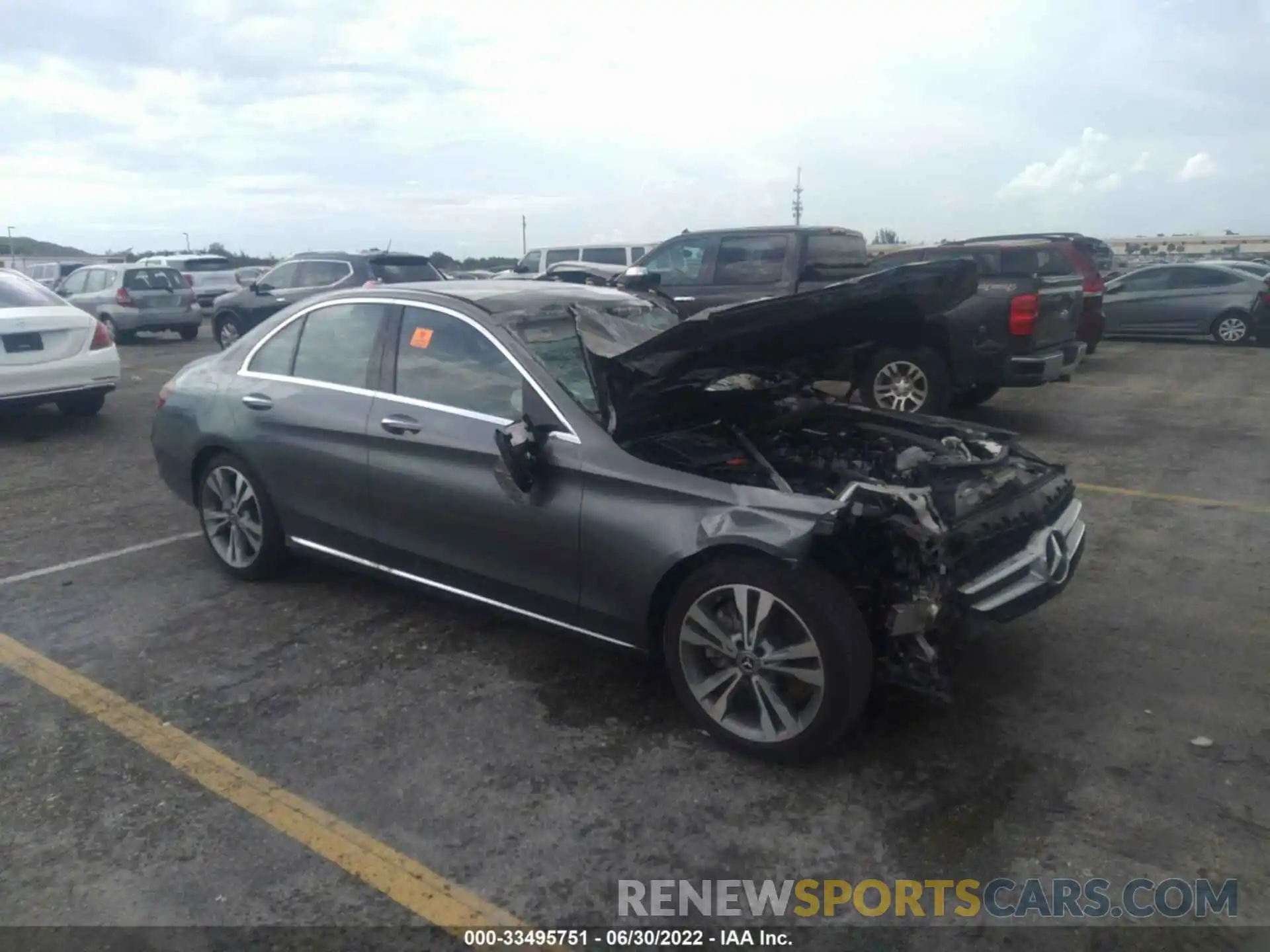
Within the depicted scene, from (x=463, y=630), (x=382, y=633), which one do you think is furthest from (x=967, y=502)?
(x=382, y=633)

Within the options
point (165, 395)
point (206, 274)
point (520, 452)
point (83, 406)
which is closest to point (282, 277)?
point (83, 406)

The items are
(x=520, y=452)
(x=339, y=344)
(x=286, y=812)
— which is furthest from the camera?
(x=339, y=344)

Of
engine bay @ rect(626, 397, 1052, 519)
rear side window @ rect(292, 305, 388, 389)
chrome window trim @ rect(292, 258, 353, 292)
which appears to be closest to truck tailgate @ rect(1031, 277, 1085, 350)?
engine bay @ rect(626, 397, 1052, 519)

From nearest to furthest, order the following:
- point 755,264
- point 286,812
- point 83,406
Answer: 1. point 286,812
2. point 83,406
3. point 755,264

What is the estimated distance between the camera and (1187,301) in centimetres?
1750

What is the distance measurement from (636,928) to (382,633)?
231cm

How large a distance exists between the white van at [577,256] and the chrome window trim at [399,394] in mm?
14409

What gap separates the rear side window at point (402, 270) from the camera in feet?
52.8

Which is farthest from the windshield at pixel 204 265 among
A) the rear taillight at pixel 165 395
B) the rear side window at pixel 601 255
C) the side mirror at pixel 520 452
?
the side mirror at pixel 520 452

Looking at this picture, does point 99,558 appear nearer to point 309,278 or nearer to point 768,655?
point 768,655

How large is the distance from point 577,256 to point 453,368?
1577 cm

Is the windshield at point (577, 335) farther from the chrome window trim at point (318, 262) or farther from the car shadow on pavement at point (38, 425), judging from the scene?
the chrome window trim at point (318, 262)

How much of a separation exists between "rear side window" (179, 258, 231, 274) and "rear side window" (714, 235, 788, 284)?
1853 centimetres

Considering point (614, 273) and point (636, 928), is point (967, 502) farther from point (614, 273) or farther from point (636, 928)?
point (614, 273)
